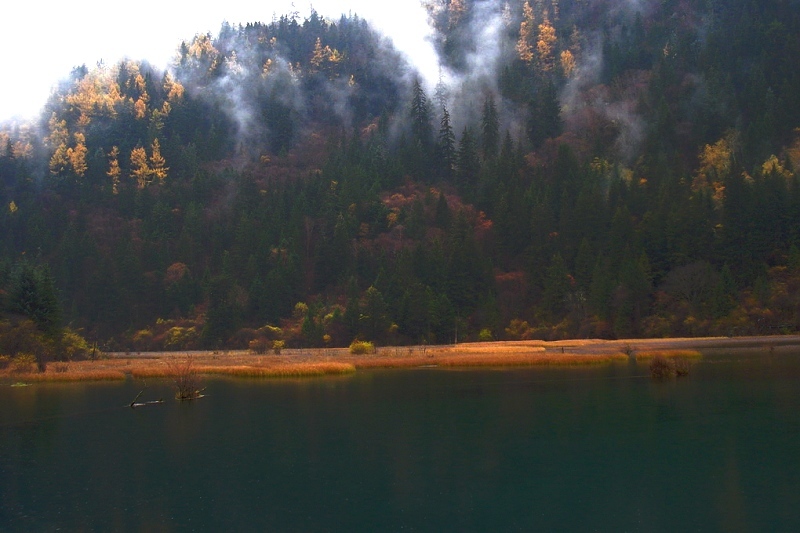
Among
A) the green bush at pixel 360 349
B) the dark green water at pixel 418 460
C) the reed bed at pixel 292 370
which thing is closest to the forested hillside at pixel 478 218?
the green bush at pixel 360 349

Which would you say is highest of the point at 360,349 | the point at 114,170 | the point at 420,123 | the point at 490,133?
the point at 420,123

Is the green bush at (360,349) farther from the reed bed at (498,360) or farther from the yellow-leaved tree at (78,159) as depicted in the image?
the yellow-leaved tree at (78,159)

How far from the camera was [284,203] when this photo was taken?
157000 millimetres

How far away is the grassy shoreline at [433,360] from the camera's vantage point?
232 ft

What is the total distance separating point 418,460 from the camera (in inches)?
1326

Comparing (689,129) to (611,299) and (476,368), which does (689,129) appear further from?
(476,368)

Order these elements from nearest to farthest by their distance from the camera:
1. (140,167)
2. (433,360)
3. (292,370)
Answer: (292,370)
(433,360)
(140,167)

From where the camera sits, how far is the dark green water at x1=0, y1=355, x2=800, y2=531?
25969 millimetres

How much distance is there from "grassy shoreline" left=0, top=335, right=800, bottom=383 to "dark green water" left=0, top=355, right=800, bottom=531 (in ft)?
48.6

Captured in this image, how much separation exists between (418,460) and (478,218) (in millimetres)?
114581

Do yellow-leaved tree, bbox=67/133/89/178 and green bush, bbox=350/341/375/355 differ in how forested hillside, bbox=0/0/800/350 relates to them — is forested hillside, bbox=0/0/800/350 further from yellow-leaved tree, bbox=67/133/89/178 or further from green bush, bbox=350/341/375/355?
green bush, bbox=350/341/375/355

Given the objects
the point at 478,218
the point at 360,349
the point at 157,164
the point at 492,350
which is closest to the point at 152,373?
the point at 360,349

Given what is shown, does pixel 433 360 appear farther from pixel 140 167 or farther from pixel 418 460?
pixel 140 167

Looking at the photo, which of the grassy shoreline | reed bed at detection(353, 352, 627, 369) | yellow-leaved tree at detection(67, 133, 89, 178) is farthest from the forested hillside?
reed bed at detection(353, 352, 627, 369)
